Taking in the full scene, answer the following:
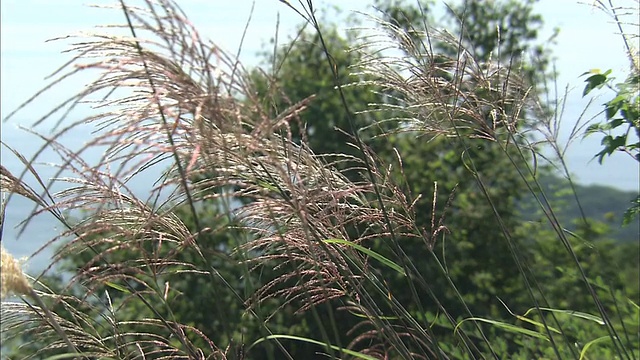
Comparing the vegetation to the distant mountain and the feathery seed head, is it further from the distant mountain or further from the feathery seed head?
the distant mountain

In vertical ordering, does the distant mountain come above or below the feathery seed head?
below

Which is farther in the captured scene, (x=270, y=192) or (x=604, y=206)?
(x=604, y=206)

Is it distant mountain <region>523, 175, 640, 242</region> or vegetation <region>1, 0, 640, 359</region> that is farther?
distant mountain <region>523, 175, 640, 242</region>

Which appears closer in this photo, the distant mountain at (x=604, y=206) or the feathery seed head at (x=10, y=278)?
the feathery seed head at (x=10, y=278)

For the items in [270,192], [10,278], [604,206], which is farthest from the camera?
[604,206]

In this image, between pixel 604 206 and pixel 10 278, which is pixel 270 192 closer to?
pixel 10 278

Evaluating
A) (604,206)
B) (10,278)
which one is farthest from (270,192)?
(604,206)

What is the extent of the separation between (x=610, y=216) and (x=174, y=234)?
7.36 m

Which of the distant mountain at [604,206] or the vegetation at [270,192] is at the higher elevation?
the vegetation at [270,192]

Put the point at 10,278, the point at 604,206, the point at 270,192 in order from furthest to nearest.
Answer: the point at 604,206 → the point at 270,192 → the point at 10,278

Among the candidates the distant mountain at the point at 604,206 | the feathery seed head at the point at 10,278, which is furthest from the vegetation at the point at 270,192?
the distant mountain at the point at 604,206

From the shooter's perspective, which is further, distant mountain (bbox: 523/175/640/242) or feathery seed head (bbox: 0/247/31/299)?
distant mountain (bbox: 523/175/640/242)

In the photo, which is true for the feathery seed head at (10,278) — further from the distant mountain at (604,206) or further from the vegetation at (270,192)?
the distant mountain at (604,206)

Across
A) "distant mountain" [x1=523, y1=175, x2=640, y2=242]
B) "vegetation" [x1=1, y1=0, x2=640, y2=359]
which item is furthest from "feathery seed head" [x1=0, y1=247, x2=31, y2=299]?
"distant mountain" [x1=523, y1=175, x2=640, y2=242]
